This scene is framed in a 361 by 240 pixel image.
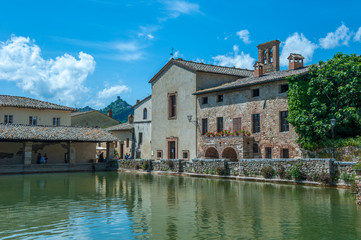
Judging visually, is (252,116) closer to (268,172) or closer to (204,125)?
(204,125)

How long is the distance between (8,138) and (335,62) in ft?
92.7

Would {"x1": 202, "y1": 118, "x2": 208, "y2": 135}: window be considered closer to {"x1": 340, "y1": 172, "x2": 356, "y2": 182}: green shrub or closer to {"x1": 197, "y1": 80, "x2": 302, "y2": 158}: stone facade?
{"x1": 197, "y1": 80, "x2": 302, "y2": 158}: stone facade

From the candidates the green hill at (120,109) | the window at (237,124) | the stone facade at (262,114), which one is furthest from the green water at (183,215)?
the green hill at (120,109)

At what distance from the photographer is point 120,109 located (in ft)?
428

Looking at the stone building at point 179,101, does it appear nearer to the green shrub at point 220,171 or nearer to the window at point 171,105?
the window at point 171,105

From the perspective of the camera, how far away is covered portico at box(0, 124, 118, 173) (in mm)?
34188

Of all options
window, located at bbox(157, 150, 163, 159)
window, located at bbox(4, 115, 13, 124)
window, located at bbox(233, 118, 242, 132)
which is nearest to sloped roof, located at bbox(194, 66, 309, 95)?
window, located at bbox(233, 118, 242, 132)

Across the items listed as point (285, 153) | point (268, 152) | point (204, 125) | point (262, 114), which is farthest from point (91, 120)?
point (285, 153)

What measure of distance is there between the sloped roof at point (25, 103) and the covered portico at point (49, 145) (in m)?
5.83

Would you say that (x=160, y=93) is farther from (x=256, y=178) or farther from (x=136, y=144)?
(x=256, y=178)

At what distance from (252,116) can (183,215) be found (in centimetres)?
1991

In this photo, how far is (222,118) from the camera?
33875 mm

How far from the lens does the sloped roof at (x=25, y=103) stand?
41.4 meters

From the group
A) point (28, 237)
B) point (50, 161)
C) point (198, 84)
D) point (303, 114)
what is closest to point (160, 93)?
point (198, 84)
